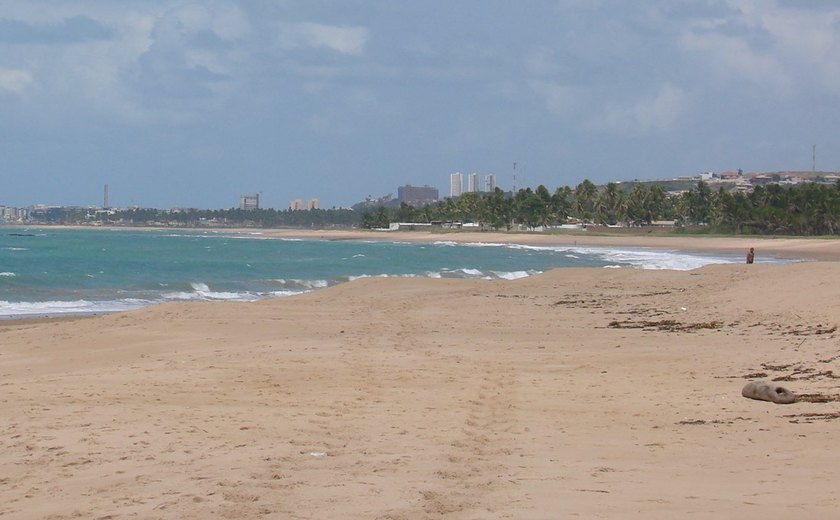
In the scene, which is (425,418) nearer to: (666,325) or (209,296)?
(666,325)

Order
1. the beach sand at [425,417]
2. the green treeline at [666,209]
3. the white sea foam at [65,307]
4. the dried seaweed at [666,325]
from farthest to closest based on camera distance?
the green treeline at [666,209] < the white sea foam at [65,307] < the dried seaweed at [666,325] < the beach sand at [425,417]

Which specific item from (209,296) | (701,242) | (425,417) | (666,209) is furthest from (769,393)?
(666,209)

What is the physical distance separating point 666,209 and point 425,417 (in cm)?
13832

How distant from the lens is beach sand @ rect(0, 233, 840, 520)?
5.63m

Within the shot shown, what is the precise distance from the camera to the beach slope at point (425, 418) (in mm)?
5633

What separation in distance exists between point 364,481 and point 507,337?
946cm

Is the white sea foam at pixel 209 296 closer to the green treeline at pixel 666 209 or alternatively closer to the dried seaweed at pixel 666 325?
the dried seaweed at pixel 666 325

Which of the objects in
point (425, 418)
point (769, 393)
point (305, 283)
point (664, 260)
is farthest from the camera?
point (664, 260)

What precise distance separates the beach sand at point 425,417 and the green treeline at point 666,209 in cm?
9086

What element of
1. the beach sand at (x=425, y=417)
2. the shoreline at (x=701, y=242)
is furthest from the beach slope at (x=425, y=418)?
the shoreline at (x=701, y=242)

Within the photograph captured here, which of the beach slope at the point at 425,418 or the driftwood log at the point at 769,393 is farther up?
the driftwood log at the point at 769,393

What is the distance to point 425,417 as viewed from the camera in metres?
8.50

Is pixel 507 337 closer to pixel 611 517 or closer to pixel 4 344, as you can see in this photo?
pixel 4 344

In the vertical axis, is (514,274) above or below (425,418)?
below
